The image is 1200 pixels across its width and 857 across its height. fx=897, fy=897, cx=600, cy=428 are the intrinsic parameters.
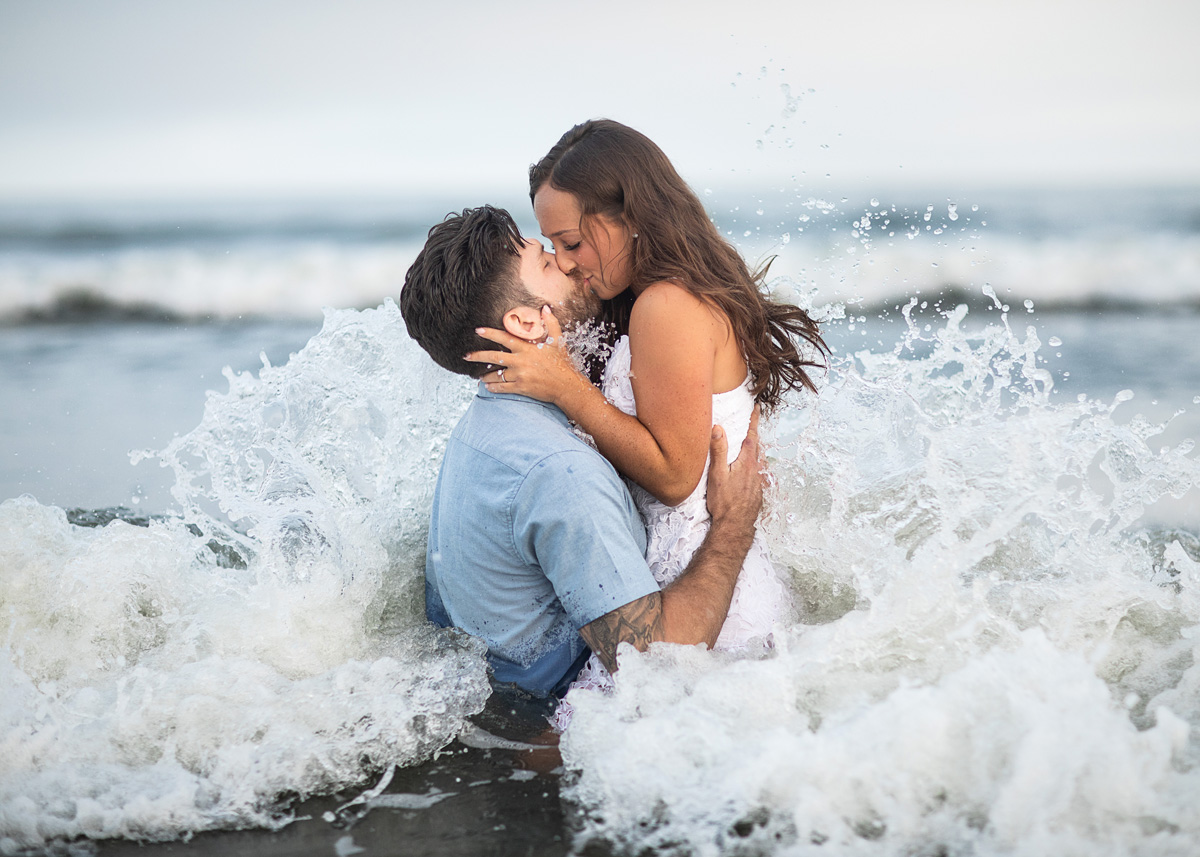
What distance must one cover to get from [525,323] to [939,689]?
5.34 ft

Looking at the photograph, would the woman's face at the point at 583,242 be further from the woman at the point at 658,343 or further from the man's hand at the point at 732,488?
the man's hand at the point at 732,488

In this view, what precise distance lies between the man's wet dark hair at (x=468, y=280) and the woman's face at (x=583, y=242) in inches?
8.0

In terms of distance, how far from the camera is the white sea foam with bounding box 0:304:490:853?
256 centimetres

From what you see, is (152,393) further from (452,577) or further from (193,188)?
(193,188)

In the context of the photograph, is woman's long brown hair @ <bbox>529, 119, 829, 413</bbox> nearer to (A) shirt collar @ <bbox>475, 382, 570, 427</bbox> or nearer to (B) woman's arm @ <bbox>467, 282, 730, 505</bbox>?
(B) woman's arm @ <bbox>467, 282, 730, 505</bbox>

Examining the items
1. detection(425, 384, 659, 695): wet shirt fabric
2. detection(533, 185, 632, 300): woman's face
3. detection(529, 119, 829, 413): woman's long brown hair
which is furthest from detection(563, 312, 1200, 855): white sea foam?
detection(533, 185, 632, 300): woman's face

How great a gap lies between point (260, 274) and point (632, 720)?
16359mm

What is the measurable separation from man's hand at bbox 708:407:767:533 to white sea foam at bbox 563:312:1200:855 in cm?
29

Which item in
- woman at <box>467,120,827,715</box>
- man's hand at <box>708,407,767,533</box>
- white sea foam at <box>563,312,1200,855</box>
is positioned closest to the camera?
white sea foam at <box>563,312,1200,855</box>

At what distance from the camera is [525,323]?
2891 mm

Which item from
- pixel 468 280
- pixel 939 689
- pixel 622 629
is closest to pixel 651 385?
pixel 468 280

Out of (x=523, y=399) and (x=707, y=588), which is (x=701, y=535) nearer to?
(x=707, y=588)

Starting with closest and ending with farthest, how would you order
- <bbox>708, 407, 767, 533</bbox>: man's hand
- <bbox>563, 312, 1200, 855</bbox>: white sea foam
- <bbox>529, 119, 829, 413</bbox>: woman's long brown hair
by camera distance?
<bbox>563, 312, 1200, 855</bbox>: white sea foam
<bbox>529, 119, 829, 413</bbox>: woman's long brown hair
<bbox>708, 407, 767, 533</bbox>: man's hand

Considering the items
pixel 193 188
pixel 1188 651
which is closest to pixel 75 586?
pixel 1188 651
